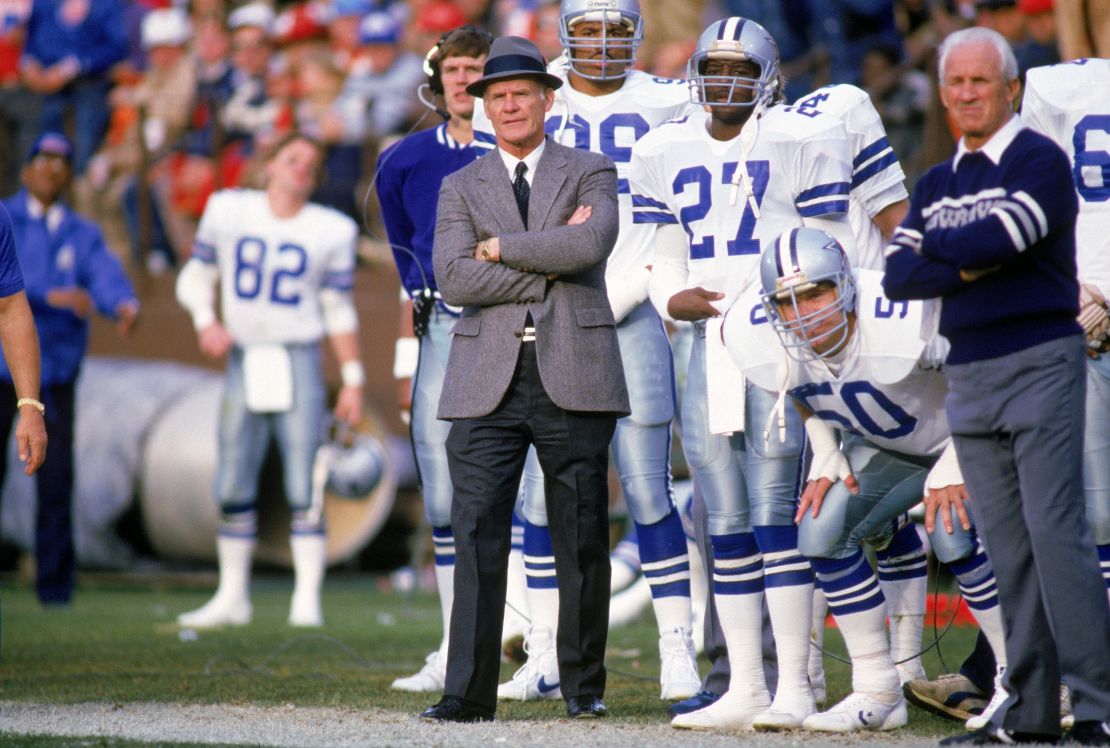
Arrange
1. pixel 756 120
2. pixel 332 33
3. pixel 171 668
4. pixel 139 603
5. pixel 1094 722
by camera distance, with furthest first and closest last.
Result: 1. pixel 332 33
2. pixel 139 603
3. pixel 171 668
4. pixel 756 120
5. pixel 1094 722

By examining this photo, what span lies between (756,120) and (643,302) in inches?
33.4

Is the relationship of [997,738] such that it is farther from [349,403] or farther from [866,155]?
[349,403]

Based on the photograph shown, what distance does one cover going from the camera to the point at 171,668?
247 inches

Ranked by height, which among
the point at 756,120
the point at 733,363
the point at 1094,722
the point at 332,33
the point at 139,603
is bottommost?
the point at 139,603

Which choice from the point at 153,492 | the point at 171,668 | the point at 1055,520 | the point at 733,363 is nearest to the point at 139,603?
the point at 153,492

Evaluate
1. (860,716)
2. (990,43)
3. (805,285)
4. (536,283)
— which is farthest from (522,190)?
(860,716)

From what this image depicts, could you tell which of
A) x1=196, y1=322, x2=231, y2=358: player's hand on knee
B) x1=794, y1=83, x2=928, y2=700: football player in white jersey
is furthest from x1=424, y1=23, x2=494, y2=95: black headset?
x1=196, y1=322, x2=231, y2=358: player's hand on knee

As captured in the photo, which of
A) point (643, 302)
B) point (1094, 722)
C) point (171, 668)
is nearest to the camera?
point (1094, 722)

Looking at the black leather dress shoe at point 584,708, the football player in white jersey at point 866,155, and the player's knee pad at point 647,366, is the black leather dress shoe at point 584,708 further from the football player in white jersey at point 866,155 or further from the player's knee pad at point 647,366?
the football player in white jersey at point 866,155

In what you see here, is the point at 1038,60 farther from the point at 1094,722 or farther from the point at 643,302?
the point at 1094,722

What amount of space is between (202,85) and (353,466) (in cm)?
392

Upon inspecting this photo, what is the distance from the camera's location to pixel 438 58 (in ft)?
19.8

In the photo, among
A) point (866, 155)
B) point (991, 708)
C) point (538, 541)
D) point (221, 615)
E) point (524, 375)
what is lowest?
point (221, 615)

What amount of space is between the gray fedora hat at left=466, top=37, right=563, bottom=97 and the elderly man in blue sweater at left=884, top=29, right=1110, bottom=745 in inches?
50.7
